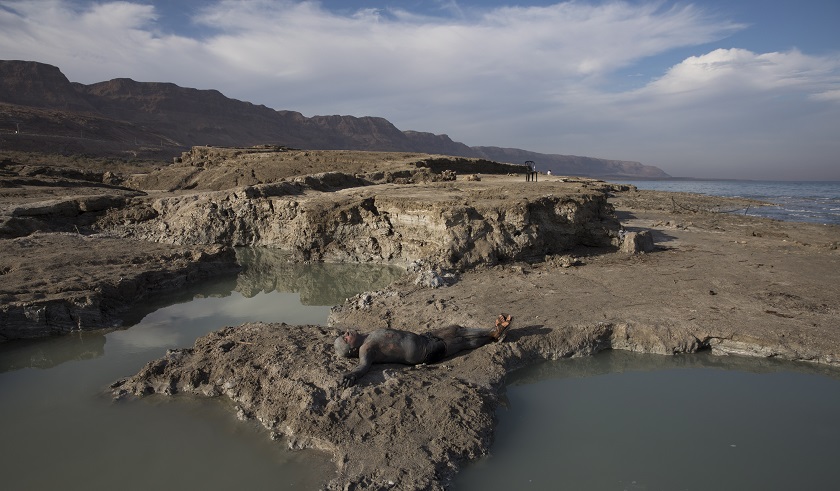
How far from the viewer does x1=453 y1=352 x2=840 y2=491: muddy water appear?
3.88 m

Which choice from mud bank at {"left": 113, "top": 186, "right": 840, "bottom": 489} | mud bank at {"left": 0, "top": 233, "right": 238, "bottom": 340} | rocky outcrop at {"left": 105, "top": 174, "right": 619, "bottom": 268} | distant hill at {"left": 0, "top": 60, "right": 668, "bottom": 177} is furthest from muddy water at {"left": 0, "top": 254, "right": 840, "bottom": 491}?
distant hill at {"left": 0, "top": 60, "right": 668, "bottom": 177}

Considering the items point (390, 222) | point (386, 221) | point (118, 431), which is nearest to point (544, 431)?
point (118, 431)

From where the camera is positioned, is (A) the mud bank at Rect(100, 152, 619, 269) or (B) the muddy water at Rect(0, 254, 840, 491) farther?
(A) the mud bank at Rect(100, 152, 619, 269)

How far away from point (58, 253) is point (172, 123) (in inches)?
2886

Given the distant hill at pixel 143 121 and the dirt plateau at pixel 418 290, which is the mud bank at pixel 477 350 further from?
the distant hill at pixel 143 121

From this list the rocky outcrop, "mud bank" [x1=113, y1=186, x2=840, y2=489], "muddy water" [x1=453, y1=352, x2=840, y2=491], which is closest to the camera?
"muddy water" [x1=453, y1=352, x2=840, y2=491]

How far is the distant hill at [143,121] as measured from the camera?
41.5 metres

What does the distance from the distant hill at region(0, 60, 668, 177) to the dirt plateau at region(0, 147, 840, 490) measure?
32278 mm

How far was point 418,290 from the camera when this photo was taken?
8164 mm

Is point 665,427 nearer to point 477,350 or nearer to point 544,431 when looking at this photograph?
point 544,431

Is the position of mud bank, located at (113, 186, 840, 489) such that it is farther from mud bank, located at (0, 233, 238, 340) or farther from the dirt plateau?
mud bank, located at (0, 233, 238, 340)

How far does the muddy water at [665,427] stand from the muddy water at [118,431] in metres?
1.94

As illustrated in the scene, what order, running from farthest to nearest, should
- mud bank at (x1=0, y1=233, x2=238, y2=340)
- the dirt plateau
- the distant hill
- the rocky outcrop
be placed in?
the distant hill, the rocky outcrop, mud bank at (x1=0, y1=233, x2=238, y2=340), the dirt plateau

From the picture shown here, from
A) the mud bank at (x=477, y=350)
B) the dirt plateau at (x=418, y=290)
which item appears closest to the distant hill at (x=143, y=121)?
the dirt plateau at (x=418, y=290)
